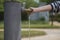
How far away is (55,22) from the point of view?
2097cm

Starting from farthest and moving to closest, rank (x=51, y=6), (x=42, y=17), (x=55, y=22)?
(x=55, y=22) < (x=42, y=17) < (x=51, y=6)

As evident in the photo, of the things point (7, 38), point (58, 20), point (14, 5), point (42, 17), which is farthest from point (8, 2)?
point (58, 20)

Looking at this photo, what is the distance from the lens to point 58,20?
20.6 metres

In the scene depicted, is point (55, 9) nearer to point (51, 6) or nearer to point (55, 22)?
point (51, 6)

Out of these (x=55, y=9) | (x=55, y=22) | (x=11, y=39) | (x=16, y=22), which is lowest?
(x=55, y=22)

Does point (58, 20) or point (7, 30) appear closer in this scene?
point (7, 30)

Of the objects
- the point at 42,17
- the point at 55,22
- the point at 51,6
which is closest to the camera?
the point at 51,6

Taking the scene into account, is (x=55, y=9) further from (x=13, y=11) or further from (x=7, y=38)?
(x=7, y=38)

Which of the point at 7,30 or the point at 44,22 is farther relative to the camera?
the point at 44,22

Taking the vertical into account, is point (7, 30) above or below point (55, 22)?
above

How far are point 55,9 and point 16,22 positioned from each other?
394mm

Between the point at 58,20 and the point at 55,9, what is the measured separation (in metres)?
18.9

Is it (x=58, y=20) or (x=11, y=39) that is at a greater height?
(x=11, y=39)

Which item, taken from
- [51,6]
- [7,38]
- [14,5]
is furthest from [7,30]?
[51,6]
